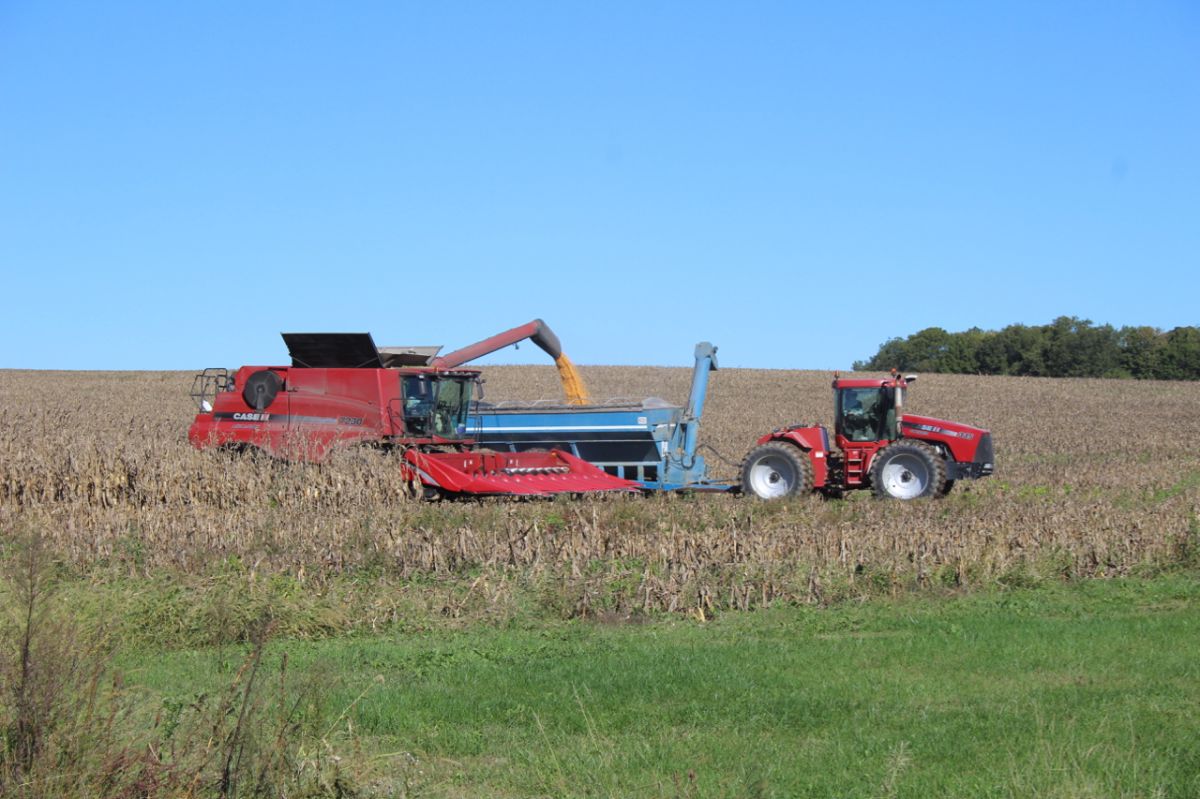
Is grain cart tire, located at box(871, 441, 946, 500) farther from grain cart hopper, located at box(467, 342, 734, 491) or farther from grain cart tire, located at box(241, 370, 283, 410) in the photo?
grain cart tire, located at box(241, 370, 283, 410)

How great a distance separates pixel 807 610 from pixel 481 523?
4.87 meters

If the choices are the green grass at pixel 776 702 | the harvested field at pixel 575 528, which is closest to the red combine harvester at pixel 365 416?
the harvested field at pixel 575 528

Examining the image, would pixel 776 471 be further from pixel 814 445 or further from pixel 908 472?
pixel 908 472

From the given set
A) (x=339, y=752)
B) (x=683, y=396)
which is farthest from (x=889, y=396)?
(x=683, y=396)

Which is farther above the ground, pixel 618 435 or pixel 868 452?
pixel 618 435

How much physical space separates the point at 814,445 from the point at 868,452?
0.85m

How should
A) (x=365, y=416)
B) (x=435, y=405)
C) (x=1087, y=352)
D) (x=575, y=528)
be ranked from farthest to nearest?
(x=1087, y=352) < (x=435, y=405) < (x=365, y=416) < (x=575, y=528)

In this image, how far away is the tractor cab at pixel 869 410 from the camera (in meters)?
19.3

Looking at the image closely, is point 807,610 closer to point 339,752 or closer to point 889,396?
point 339,752

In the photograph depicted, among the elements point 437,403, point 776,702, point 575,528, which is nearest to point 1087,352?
point 437,403

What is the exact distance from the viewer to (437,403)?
63.0 feet

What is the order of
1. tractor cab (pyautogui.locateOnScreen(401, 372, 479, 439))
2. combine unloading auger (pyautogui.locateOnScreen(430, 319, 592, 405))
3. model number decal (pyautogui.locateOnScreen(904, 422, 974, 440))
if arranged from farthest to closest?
combine unloading auger (pyautogui.locateOnScreen(430, 319, 592, 405)) → model number decal (pyautogui.locateOnScreen(904, 422, 974, 440)) → tractor cab (pyautogui.locateOnScreen(401, 372, 479, 439))

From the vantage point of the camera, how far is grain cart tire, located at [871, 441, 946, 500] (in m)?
18.6

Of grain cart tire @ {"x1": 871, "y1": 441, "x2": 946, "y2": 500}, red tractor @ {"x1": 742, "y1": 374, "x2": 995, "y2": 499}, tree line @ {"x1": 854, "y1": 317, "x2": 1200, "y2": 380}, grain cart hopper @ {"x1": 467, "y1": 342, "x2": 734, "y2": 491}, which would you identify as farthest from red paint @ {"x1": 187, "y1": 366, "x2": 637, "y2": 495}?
tree line @ {"x1": 854, "y1": 317, "x2": 1200, "y2": 380}
